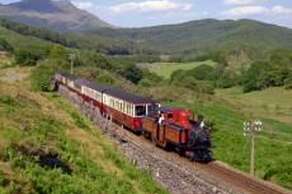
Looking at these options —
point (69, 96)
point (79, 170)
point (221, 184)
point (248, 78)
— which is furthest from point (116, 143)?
point (248, 78)

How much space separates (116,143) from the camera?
136 ft

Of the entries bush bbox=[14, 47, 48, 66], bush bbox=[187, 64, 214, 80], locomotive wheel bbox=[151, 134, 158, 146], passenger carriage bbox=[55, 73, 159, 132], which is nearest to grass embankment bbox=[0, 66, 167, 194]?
locomotive wheel bbox=[151, 134, 158, 146]

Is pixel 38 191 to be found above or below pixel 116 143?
above

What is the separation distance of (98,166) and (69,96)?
1848 inches

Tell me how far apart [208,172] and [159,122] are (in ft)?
21.8

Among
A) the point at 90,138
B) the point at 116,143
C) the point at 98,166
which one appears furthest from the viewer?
the point at 116,143

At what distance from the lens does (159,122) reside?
4175 centimetres

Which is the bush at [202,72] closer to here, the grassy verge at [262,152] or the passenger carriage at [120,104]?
the passenger carriage at [120,104]

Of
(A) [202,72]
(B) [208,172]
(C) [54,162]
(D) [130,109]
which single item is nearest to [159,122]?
(D) [130,109]

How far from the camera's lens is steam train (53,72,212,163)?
38.8m

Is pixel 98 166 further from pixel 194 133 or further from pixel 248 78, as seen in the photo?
pixel 248 78

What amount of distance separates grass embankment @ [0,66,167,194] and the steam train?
17.4 ft

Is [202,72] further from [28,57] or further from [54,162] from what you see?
[54,162]

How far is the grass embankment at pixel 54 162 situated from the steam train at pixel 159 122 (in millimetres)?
5315
